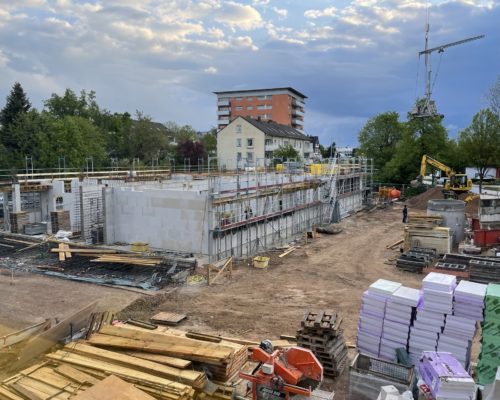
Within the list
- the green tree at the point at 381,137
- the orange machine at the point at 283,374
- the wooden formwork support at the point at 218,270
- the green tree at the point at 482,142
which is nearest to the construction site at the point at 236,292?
the orange machine at the point at 283,374

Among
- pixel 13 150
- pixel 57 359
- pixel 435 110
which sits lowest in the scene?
pixel 57 359

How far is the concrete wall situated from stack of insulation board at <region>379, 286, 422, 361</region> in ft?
39.6

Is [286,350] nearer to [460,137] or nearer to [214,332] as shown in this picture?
[214,332]

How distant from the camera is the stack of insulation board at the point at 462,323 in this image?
890 centimetres

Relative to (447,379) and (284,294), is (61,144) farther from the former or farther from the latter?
(447,379)

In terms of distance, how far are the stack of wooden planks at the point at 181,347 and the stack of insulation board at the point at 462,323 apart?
4.42 metres

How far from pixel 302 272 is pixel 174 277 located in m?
5.69

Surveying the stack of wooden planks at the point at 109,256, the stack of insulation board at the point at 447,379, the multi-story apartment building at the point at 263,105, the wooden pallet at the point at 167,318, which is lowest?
the wooden pallet at the point at 167,318

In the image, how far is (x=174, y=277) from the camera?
56.8ft

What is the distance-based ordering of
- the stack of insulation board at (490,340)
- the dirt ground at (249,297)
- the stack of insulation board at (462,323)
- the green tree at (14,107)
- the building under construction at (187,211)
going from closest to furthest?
the stack of insulation board at (490,340), the stack of insulation board at (462,323), the dirt ground at (249,297), the building under construction at (187,211), the green tree at (14,107)

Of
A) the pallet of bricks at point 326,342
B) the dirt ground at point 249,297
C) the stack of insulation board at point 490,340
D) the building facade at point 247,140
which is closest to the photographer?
the stack of insulation board at point 490,340

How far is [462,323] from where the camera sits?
29.6 feet

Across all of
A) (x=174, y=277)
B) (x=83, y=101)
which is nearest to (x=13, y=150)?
(x=83, y=101)

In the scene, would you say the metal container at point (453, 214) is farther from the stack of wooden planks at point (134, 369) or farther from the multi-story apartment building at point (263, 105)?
the multi-story apartment building at point (263, 105)
